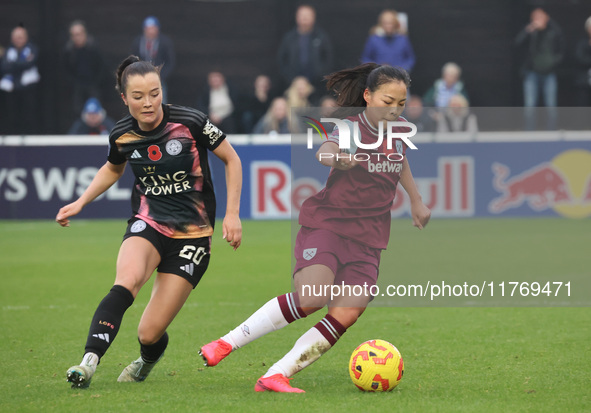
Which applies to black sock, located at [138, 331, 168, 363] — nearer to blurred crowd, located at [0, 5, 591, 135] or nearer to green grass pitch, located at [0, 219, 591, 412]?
green grass pitch, located at [0, 219, 591, 412]

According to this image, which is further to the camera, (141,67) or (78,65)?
(78,65)

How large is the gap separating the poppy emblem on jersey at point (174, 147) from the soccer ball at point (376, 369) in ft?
4.90

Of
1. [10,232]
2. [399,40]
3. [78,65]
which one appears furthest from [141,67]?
[78,65]

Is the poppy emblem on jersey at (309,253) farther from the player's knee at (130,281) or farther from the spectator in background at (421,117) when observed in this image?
the spectator in background at (421,117)

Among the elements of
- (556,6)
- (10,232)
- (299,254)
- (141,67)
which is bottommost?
(10,232)

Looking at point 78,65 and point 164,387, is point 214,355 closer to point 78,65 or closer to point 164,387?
point 164,387

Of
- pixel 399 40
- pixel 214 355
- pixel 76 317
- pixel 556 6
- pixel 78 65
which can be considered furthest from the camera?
pixel 556 6

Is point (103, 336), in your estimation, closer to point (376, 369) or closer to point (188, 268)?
point (188, 268)

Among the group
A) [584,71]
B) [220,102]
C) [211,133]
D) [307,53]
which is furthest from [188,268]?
[584,71]

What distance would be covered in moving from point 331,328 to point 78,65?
1295 centimetres

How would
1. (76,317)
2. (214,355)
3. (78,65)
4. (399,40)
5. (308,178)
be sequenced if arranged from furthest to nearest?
(78,65), (399,40), (308,178), (76,317), (214,355)

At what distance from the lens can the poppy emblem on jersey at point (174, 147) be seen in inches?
222

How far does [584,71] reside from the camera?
17.5 meters

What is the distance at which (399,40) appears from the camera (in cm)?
1597
